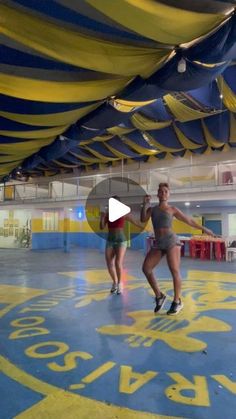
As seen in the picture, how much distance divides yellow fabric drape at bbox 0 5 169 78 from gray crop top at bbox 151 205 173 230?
1.73 m

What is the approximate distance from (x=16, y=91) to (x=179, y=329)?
3.45 meters

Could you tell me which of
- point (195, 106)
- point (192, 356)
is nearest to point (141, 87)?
point (192, 356)

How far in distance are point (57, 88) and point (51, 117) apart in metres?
1.04

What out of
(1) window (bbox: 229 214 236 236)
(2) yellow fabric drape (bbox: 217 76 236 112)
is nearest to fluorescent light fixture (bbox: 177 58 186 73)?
(2) yellow fabric drape (bbox: 217 76 236 112)

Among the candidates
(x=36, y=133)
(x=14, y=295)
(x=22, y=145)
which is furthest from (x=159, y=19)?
(x=22, y=145)

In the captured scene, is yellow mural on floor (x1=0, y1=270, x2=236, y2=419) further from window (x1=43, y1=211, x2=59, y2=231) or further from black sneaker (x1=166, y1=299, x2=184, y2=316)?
window (x1=43, y1=211, x2=59, y2=231)

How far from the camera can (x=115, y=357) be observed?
7.97ft

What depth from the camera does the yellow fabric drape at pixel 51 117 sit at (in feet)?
15.8

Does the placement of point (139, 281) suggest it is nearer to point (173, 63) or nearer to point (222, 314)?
point (222, 314)

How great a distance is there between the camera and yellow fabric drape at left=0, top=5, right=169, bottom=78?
8.97ft

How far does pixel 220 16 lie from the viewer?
9.16 ft

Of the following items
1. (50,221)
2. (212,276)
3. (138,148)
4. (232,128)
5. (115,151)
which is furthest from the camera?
(50,221)

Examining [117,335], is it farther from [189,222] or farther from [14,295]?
[14,295]

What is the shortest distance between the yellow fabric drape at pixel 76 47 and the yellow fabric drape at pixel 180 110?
14.7 feet
